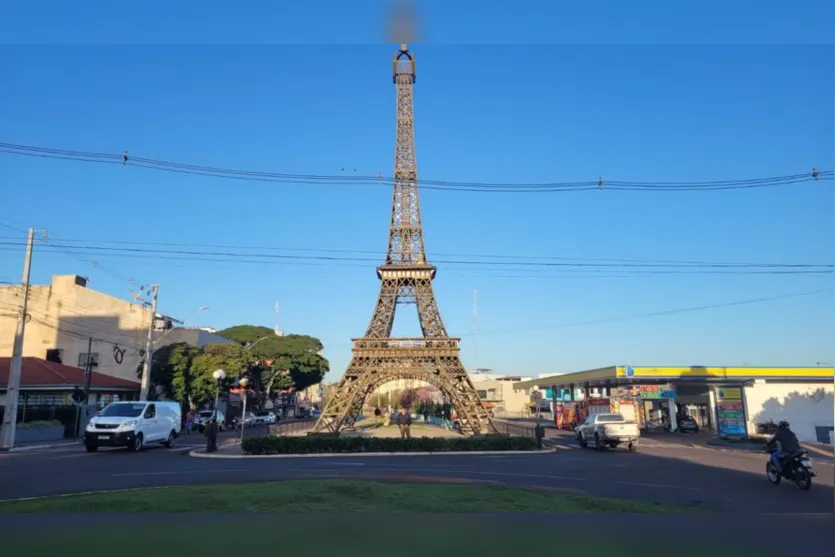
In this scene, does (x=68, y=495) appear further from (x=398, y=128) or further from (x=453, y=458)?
(x=398, y=128)

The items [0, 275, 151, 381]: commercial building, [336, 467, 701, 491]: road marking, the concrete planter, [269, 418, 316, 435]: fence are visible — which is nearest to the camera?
[336, 467, 701, 491]: road marking

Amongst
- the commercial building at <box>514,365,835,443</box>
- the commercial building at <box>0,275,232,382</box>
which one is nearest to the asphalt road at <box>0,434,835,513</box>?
the commercial building at <box>514,365,835,443</box>

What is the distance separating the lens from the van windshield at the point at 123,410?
23.0 meters

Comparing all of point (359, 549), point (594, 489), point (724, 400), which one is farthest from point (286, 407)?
point (359, 549)

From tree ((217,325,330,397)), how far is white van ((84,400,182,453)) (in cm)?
3326

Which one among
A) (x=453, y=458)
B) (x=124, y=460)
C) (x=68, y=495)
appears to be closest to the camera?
(x=68, y=495)

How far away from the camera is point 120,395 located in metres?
48.5

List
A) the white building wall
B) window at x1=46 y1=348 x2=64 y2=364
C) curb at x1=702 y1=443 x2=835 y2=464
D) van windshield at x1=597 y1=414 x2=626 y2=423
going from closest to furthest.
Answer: curb at x1=702 y1=443 x2=835 y2=464 → van windshield at x1=597 y1=414 x2=626 y2=423 → the white building wall → window at x1=46 y1=348 x2=64 y2=364

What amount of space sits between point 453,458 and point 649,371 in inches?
891

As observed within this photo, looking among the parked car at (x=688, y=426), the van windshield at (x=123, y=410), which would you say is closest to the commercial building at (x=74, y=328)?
the van windshield at (x=123, y=410)

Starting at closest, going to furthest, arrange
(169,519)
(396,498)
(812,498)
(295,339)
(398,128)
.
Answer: (169,519), (396,498), (812,498), (398,128), (295,339)

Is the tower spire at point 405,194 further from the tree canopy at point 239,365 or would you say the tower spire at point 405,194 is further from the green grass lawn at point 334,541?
the green grass lawn at point 334,541

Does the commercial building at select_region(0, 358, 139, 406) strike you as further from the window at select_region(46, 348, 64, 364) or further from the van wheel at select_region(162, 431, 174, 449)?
the van wheel at select_region(162, 431, 174, 449)

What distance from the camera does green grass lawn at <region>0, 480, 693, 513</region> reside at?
27.2 ft
